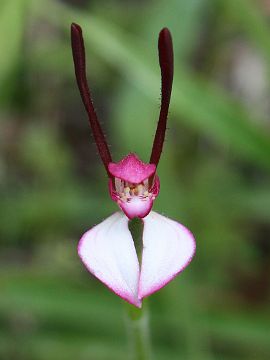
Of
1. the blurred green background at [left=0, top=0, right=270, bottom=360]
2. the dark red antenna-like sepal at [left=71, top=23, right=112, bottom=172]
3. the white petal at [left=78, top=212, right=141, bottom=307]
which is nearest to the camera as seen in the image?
the white petal at [left=78, top=212, right=141, bottom=307]

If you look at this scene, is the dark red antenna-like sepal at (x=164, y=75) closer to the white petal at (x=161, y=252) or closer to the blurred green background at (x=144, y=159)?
the white petal at (x=161, y=252)

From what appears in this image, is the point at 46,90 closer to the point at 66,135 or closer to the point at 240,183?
the point at 66,135

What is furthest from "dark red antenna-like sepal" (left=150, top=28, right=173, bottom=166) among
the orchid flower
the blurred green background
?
the blurred green background

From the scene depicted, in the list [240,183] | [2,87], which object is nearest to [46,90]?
[2,87]

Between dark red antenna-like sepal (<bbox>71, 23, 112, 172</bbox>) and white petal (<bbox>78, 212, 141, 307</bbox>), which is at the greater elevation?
dark red antenna-like sepal (<bbox>71, 23, 112, 172</bbox>)

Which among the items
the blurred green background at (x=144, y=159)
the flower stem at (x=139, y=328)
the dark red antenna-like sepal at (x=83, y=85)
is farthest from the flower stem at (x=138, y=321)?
the blurred green background at (x=144, y=159)

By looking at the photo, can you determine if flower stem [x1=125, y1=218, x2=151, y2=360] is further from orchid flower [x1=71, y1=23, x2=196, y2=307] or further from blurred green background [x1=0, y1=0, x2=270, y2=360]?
blurred green background [x1=0, y1=0, x2=270, y2=360]

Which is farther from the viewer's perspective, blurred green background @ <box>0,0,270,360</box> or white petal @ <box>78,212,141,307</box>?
blurred green background @ <box>0,0,270,360</box>

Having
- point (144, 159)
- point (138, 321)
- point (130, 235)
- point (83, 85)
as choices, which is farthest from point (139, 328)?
point (144, 159)
